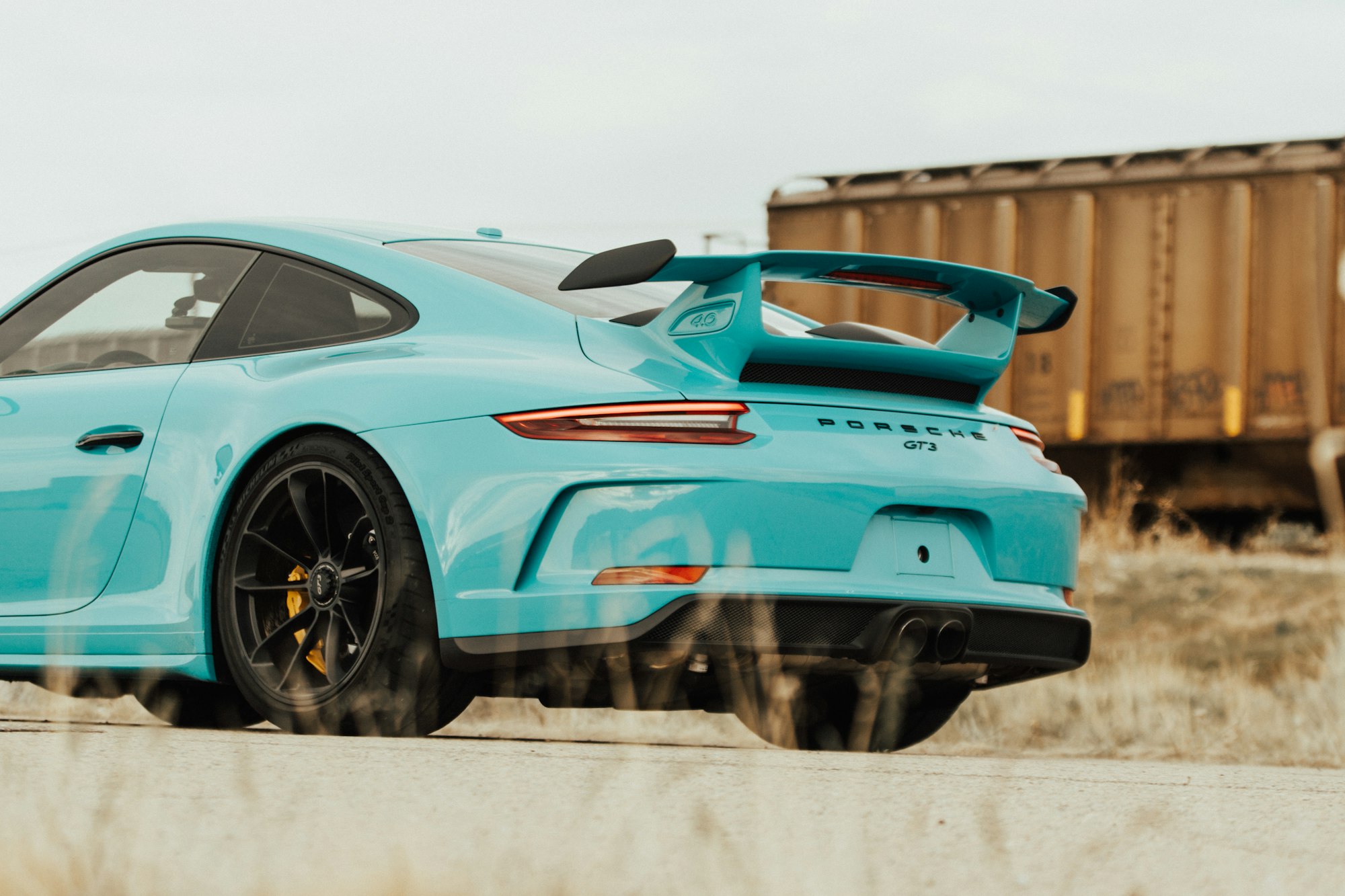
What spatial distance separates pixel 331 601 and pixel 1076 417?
10.4 meters

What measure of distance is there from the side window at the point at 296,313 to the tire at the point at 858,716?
1.42m

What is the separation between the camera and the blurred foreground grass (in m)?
5.41

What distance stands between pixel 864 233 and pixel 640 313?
35.4ft

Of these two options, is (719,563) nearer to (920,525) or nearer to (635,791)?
(920,525)

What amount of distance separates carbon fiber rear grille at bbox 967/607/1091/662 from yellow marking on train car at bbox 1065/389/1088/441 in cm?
942

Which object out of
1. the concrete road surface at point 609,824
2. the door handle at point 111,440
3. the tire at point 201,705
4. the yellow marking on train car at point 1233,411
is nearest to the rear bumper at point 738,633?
the concrete road surface at point 609,824

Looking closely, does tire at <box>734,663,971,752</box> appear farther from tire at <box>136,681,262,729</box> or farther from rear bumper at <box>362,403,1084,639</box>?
tire at <box>136,681,262,729</box>

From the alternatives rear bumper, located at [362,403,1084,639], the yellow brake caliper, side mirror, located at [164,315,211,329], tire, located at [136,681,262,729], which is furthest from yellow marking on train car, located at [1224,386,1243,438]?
the yellow brake caliper

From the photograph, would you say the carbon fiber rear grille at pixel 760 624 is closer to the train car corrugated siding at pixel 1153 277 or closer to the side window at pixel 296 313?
the side window at pixel 296 313

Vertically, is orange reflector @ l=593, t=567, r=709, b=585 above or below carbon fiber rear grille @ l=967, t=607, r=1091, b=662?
above

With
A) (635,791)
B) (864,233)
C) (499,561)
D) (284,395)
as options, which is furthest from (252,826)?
(864,233)

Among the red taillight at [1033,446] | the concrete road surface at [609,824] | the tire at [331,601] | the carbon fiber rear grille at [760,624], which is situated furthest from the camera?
the red taillight at [1033,446]

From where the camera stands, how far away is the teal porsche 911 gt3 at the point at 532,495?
338cm

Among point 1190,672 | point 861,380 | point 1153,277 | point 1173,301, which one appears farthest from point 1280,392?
point 861,380
